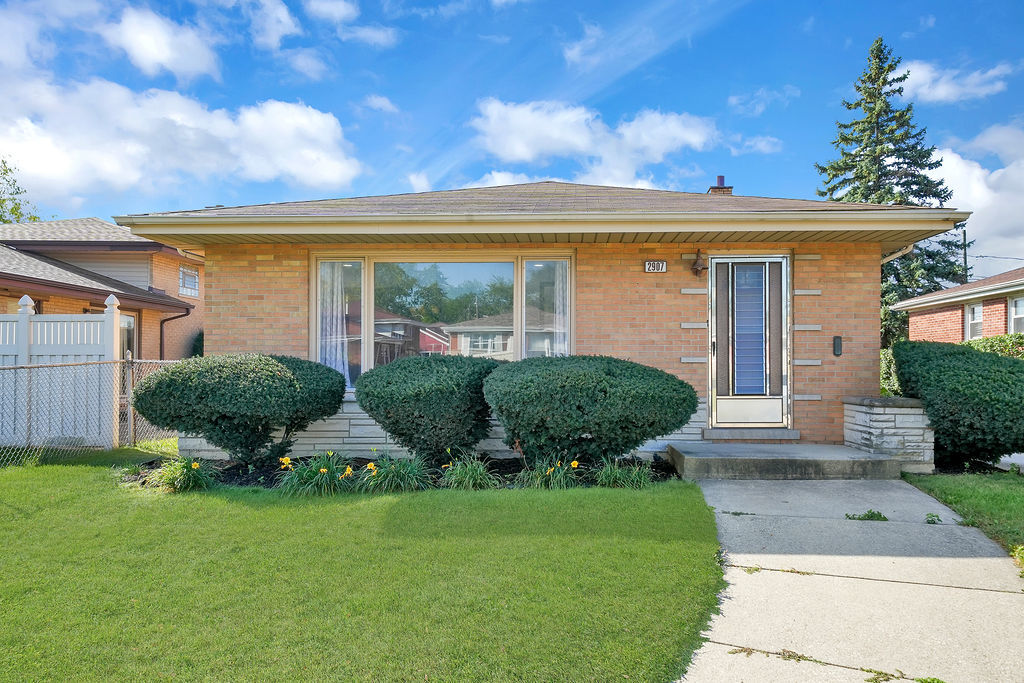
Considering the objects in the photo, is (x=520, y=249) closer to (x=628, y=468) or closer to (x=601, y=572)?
(x=628, y=468)

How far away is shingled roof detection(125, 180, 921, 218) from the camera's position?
20.7 ft

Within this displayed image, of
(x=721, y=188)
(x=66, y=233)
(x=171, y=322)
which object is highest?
(x=66, y=233)

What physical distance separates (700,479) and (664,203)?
355cm

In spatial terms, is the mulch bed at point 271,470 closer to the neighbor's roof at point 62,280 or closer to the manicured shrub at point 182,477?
the manicured shrub at point 182,477

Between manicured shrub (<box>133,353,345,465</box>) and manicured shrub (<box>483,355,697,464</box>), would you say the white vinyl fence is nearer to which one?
manicured shrub (<box>133,353,345,465</box>)

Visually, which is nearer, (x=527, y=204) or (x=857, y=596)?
(x=857, y=596)

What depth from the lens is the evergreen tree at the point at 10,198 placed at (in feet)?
80.1

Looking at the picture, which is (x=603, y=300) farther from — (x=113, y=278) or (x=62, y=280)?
(x=113, y=278)

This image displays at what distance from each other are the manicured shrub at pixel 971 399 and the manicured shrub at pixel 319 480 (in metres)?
5.95

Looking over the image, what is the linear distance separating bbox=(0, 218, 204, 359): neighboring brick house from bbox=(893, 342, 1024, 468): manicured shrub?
13750 mm

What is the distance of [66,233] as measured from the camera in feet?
47.1

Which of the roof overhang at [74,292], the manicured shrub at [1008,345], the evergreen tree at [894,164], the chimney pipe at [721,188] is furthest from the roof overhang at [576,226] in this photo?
the evergreen tree at [894,164]

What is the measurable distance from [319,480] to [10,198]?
2894 centimetres

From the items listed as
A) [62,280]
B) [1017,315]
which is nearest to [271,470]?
[62,280]
